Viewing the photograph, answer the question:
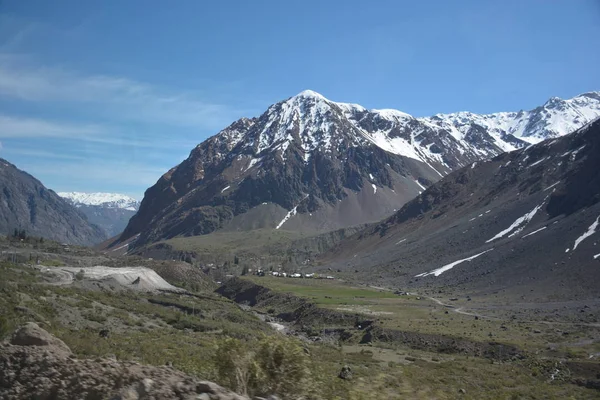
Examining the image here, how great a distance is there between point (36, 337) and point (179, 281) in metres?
101

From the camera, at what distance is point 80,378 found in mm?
14695

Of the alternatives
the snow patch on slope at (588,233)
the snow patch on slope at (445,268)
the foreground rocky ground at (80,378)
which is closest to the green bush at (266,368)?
the foreground rocky ground at (80,378)

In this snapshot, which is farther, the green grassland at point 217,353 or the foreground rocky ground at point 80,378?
the green grassland at point 217,353

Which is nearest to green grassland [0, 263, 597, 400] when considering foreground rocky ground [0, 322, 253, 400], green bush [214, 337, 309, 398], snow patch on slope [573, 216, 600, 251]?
green bush [214, 337, 309, 398]

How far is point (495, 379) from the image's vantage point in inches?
1540

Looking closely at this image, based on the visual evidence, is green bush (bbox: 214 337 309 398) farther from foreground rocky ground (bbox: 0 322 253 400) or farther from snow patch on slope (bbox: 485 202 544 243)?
snow patch on slope (bbox: 485 202 544 243)

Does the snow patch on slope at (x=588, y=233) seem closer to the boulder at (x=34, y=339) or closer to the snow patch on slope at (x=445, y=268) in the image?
the snow patch on slope at (x=445, y=268)

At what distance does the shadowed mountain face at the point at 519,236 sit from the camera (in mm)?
107438

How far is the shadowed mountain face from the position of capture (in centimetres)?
10744

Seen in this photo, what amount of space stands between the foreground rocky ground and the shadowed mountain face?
319ft

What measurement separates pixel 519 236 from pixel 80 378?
133 meters

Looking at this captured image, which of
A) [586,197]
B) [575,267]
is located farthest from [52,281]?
[586,197]

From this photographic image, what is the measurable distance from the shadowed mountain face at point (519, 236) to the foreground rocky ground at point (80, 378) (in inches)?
3824

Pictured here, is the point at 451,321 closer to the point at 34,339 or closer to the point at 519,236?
the point at 519,236
